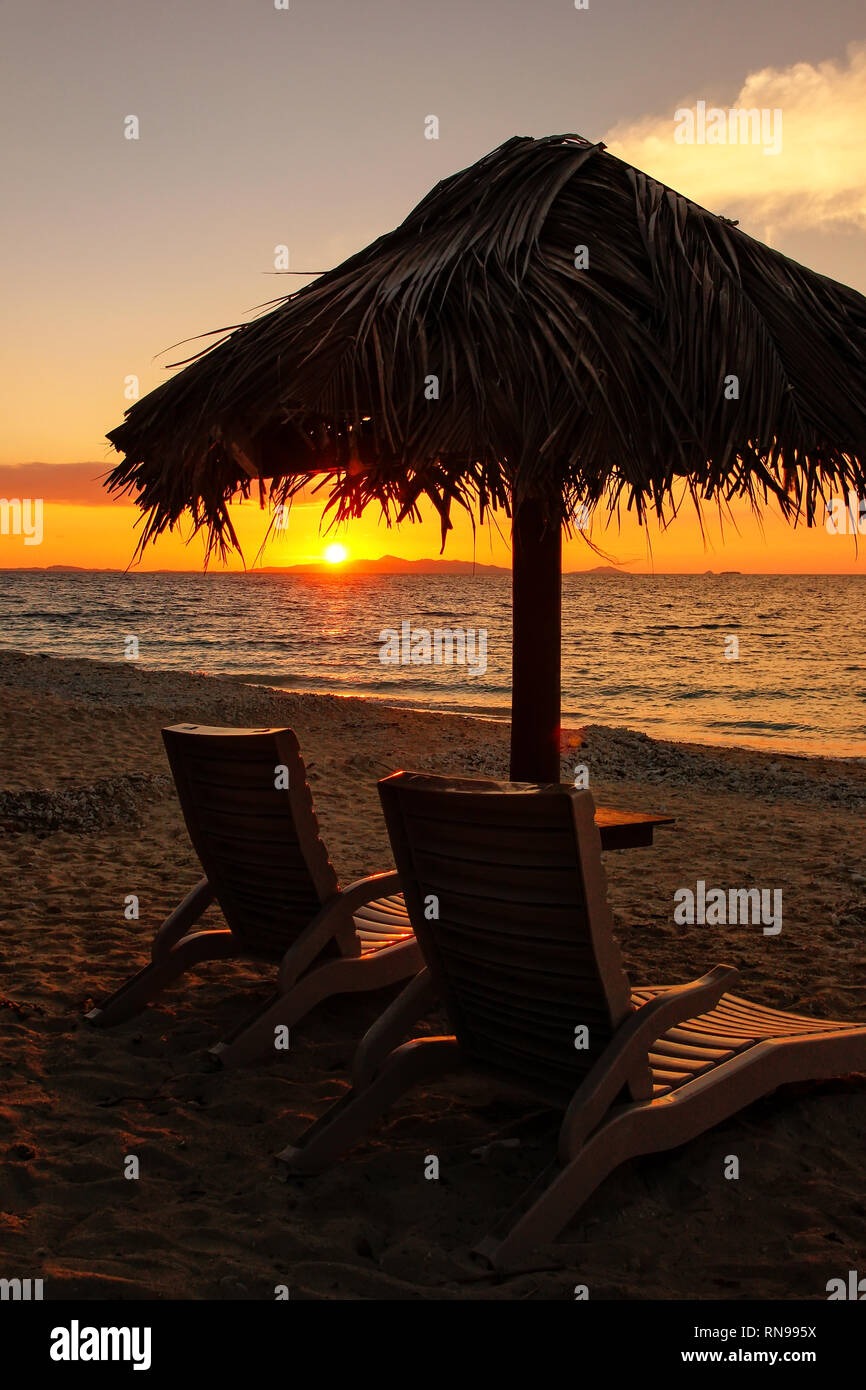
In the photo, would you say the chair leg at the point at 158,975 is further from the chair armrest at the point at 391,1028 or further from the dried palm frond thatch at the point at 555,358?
the dried palm frond thatch at the point at 555,358

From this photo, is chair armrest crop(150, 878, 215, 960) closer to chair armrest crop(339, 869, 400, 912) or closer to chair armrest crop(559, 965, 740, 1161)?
chair armrest crop(339, 869, 400, 912)

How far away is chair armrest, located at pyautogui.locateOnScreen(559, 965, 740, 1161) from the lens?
7.18 feet

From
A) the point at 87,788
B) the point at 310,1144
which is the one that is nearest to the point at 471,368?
the point at 310,1144

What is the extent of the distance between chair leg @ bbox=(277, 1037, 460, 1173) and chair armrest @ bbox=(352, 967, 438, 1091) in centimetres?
6

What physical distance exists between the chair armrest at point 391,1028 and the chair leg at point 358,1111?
0.06m

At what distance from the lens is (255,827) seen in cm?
320

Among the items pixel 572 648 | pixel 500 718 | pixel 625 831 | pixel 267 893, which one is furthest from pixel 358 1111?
pixel 572 648

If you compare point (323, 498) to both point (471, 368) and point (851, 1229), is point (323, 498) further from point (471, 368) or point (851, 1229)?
point (851, 1229)

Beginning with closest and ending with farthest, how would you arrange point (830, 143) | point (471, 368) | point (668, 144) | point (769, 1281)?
point (769, 1281)
point (471, 368)
point (668, 144)
point (830, 143)

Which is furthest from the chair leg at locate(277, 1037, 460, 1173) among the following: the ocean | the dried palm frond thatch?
the ocean

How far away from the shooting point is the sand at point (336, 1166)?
6.99 ft

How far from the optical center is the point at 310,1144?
2543 millimetres

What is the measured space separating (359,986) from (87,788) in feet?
15.5
